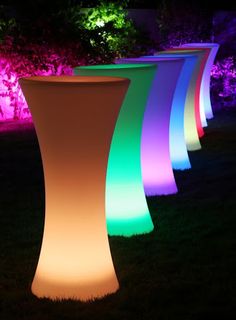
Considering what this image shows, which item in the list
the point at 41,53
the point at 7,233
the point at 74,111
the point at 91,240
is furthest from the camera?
the point at 41,53

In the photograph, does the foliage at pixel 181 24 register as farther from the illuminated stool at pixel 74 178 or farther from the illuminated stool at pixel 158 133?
the illuminated stool at pixel 74 178

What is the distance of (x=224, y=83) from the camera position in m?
16.2

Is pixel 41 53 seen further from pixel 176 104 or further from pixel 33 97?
pixel 33 97

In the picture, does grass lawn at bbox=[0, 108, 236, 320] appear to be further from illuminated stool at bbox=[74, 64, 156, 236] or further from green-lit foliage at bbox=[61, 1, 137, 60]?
green-lit foliage at bbox=[61, 1, 137, 60]

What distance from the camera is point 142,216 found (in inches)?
234

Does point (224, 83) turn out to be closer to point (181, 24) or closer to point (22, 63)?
point (181, 24)

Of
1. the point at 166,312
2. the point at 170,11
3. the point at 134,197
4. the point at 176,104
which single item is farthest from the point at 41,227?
the point at 170,11

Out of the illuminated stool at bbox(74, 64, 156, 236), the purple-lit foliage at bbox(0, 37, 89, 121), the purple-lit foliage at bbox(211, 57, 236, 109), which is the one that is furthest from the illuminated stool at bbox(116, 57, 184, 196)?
the purple-lit foliage at bbox(211, 57, 236, 109)

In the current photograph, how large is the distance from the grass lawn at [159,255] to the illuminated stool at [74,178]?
143 mm

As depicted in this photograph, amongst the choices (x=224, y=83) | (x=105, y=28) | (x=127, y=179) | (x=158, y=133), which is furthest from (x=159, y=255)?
(x=224, y=83)

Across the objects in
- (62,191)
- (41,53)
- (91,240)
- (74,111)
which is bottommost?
(41,53)

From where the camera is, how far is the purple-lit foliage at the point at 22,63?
13.1 metres

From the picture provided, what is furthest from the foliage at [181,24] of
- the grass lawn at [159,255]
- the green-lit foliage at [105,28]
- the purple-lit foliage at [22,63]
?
the grass lawn at [159,255]

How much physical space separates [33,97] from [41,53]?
936 cm
